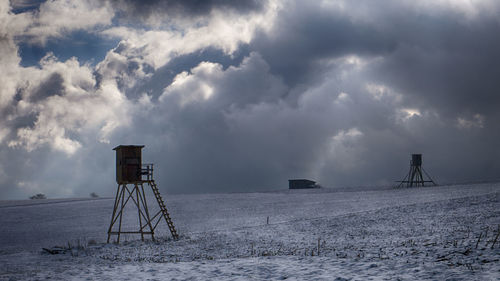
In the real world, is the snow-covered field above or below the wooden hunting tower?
below

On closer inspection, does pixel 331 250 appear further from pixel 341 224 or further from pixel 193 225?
pixel 193 225

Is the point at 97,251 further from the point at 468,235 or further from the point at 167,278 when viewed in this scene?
the point at 468,235

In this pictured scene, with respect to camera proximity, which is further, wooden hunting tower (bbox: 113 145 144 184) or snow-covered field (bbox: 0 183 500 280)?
wooden hunting tower (bbox: 113 145 144 184)

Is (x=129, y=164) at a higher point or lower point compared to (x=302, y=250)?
higher

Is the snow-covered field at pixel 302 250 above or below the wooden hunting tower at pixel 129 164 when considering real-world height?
below

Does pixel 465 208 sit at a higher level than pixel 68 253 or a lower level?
higher

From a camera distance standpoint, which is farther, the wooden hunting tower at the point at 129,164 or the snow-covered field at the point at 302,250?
the wooden hunting tower at the point at 129,164

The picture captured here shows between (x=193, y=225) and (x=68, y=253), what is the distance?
48.0 ft

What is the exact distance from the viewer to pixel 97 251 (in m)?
25.1

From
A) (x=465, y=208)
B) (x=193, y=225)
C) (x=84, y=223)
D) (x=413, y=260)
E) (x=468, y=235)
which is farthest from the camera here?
(x=84, y=223)

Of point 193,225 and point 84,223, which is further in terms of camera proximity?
point 84,223

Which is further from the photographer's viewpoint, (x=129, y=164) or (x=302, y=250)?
(x=129, y=164)

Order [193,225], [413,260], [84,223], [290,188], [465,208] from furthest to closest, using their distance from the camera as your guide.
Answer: [290,188] < [84,223] < [193,225] < [465,208] < [413,260]

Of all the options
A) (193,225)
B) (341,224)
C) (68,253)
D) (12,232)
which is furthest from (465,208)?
(12,232)
